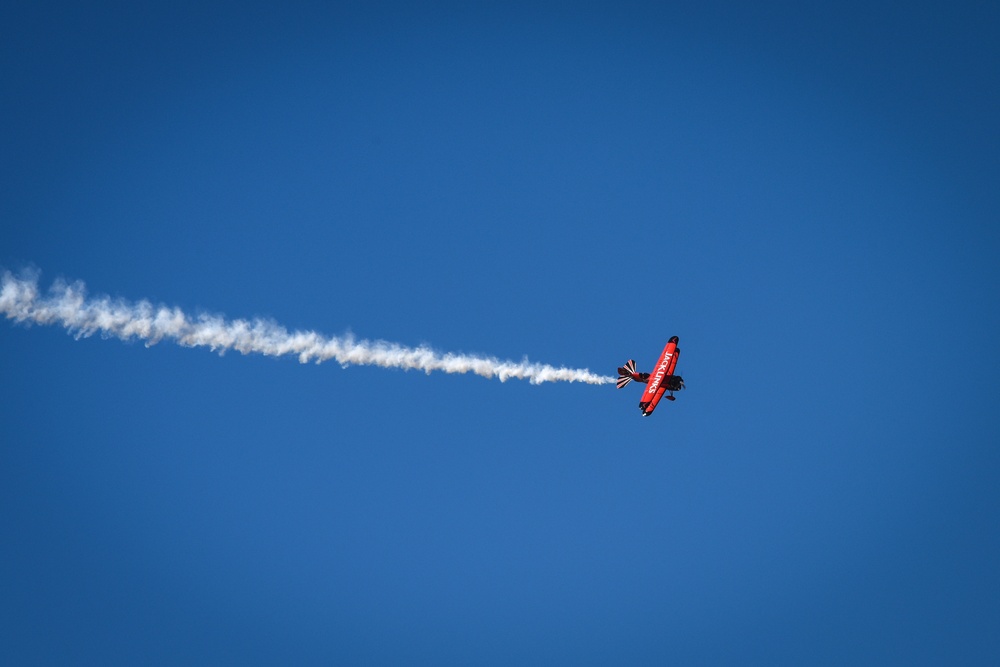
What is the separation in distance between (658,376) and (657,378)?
0.48 feet

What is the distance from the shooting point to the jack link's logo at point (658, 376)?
56.4m

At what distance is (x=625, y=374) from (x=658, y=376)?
1926 millimetres

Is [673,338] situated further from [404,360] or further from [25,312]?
[25,312]

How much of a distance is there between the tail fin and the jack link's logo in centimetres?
127

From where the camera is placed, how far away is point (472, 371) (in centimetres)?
5644

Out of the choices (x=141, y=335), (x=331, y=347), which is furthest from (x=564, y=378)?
(x=141, y=335)

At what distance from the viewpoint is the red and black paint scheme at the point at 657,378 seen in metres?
55.8

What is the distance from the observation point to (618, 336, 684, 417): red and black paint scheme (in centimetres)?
5575

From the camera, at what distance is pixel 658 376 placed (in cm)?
5678

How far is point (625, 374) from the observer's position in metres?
56.9

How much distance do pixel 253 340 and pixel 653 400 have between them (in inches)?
896

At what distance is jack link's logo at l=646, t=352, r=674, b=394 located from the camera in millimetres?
56375

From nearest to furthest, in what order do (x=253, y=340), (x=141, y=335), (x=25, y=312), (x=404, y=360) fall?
(x=25, y=312) < (x=141, y=335) < (x=253, y=340) < (x=404, y=360)

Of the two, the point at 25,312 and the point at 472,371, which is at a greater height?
the point at 472,371
